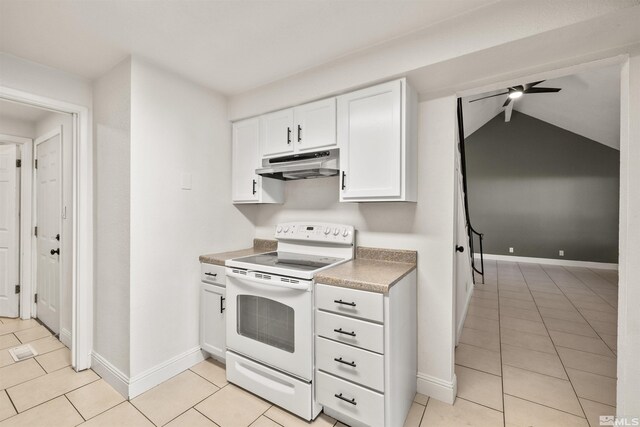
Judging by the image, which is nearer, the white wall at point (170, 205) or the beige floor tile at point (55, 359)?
the white wall at point (170, 205)

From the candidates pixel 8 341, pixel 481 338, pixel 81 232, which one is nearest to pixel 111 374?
pixel 81 232

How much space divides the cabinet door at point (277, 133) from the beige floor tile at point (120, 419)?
80.0 inches

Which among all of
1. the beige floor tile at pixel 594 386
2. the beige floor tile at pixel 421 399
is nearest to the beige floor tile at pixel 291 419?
the beige floor tile at pixel 421 399

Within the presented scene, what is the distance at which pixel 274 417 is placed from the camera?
1.74m

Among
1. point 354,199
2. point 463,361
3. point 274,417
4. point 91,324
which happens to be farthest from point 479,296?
point 91,324

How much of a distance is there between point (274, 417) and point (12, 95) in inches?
109

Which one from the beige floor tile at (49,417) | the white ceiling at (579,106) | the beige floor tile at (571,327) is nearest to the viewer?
the beige floor tile at (49,417)

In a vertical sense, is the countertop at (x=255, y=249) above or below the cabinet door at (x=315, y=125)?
below

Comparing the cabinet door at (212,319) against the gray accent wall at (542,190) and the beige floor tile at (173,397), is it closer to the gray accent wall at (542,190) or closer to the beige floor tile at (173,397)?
the beige floor tile at (173,397)

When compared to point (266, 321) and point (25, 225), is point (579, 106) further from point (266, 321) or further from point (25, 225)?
point (25, 225)

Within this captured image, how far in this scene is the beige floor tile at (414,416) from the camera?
1689 mm

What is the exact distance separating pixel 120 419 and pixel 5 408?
81cm

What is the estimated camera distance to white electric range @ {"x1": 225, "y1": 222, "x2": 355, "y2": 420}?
171 cm

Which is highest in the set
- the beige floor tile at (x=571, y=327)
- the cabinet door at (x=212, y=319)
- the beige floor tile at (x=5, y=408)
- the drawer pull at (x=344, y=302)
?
the drawer pull at (x=344, y=302)
